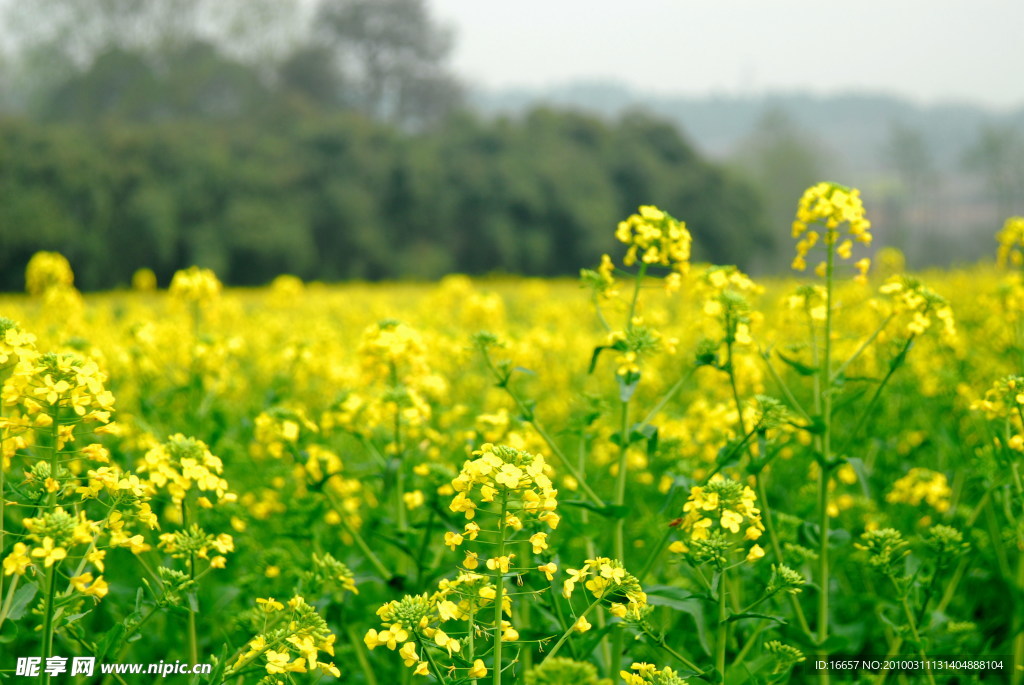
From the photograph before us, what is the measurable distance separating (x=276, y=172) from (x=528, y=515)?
28.2 m

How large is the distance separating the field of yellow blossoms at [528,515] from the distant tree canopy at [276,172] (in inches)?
834

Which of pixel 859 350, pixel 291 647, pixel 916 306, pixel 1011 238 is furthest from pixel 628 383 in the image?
pixel 1011 238

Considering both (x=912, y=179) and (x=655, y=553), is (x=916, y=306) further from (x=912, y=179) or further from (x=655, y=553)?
(x=912, y=179)

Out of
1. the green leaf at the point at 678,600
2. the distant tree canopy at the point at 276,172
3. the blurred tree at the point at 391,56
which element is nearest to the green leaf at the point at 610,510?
the green leaf at the point at 678,600

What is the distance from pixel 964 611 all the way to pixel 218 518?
3044 mm

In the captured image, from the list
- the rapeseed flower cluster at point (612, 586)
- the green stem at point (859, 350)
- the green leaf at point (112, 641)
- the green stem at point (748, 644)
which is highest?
the green stem at point (859, 350)

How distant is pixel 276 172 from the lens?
1113 inches

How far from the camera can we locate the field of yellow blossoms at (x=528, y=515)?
1827 millimetres

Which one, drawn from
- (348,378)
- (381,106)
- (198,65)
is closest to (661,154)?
(381,106)

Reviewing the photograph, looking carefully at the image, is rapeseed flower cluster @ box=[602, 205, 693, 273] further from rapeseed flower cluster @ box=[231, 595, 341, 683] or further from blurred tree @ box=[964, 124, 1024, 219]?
blurred tree @ box=[964, 124, 1024, 219]

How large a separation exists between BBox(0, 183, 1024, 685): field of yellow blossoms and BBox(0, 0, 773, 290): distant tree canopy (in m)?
21.2

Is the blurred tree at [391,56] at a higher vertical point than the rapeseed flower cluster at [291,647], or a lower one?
higher

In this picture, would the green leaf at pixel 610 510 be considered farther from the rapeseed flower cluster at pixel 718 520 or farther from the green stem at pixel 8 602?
the green stem at pixel 8 602

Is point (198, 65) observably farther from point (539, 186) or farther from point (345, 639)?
point (345, 639)
